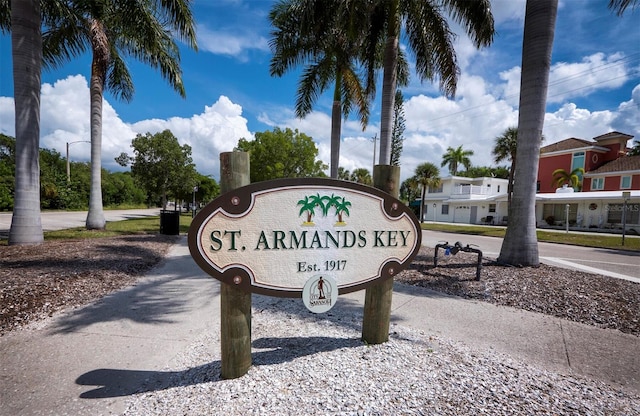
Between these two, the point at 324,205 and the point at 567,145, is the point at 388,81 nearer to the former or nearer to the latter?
the point at 324,205

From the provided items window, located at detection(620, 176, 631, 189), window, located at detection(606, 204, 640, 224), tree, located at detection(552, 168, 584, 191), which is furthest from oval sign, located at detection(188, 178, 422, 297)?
tree, located at detection(552, 168, 584, 191)

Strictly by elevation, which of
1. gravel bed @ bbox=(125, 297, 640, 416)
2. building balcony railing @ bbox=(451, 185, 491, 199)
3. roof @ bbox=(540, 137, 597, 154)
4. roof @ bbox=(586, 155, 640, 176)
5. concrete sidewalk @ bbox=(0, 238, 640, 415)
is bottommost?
concrete sidewalk @ bbox=(0, 238, 640, 415)

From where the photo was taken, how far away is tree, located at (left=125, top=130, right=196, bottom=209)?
822 inches

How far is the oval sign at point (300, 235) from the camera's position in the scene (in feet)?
7.12

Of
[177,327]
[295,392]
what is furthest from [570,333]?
[177,327]

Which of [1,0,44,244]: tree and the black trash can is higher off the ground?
→ [1,0,44,244]: tree

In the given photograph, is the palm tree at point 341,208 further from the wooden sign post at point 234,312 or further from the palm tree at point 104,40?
the palm tree at point 104,40

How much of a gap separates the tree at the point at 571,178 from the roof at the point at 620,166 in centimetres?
73

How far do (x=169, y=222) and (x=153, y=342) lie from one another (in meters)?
9.75

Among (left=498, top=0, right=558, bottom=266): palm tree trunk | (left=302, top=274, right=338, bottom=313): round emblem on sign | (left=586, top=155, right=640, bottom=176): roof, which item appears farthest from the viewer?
(left=586, top=155, right=640, bottom=176): roof

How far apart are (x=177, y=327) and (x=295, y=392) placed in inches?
74.8

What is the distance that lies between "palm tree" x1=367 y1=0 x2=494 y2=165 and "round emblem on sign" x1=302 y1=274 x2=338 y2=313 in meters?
6.66

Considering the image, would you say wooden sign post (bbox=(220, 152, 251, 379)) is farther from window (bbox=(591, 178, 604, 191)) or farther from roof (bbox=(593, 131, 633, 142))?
roof (bbox=(593, 131, 633, 142))

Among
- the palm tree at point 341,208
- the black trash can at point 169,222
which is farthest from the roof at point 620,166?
the black trash can at point 169,222
